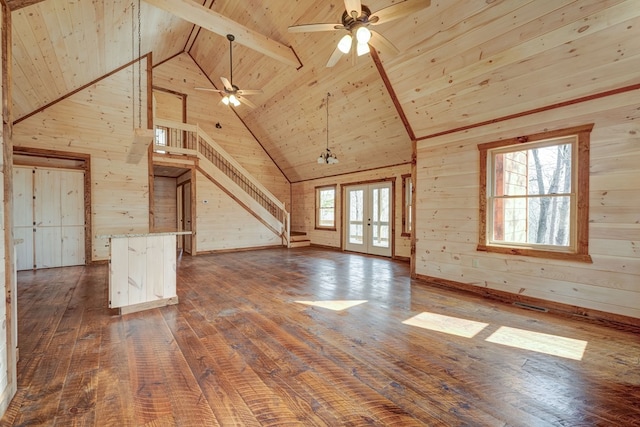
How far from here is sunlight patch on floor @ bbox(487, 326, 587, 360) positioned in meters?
2.41

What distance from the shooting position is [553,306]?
11.2 feet

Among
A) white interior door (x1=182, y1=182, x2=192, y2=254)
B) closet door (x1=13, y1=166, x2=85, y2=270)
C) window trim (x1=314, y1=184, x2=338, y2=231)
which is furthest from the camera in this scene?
window trim (x1=314, y1=184, x2=338, y2=231)

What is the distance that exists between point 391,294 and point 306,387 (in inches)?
96.1

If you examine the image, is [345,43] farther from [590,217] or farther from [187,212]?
[187,212]

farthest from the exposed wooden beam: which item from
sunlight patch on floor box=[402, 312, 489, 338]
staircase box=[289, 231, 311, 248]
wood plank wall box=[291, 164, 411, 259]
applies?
sunlight patch on floor box=[402, 312, 489, 338]

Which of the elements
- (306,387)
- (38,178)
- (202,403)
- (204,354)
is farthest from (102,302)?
(38,178)

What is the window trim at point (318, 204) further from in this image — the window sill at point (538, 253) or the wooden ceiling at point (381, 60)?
the window sill at point (538, 253)

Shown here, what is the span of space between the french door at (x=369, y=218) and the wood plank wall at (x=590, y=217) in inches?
106

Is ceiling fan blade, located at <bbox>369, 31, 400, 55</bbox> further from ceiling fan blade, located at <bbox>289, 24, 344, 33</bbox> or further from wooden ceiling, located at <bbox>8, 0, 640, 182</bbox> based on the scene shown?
wooden ceiling, located at <bbox>8, 0, 640, 182</bbox>

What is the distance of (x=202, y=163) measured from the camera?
24.8 ft

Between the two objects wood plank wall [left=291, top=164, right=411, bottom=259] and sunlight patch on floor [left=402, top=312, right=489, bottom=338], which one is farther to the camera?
wood plank wall [left=291, top=164, right=411, bottom=259]

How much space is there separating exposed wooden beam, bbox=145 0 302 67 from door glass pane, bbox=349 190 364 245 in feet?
12.6

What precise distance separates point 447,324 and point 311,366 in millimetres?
1652

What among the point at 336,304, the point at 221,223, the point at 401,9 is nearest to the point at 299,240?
the point at 221,223
